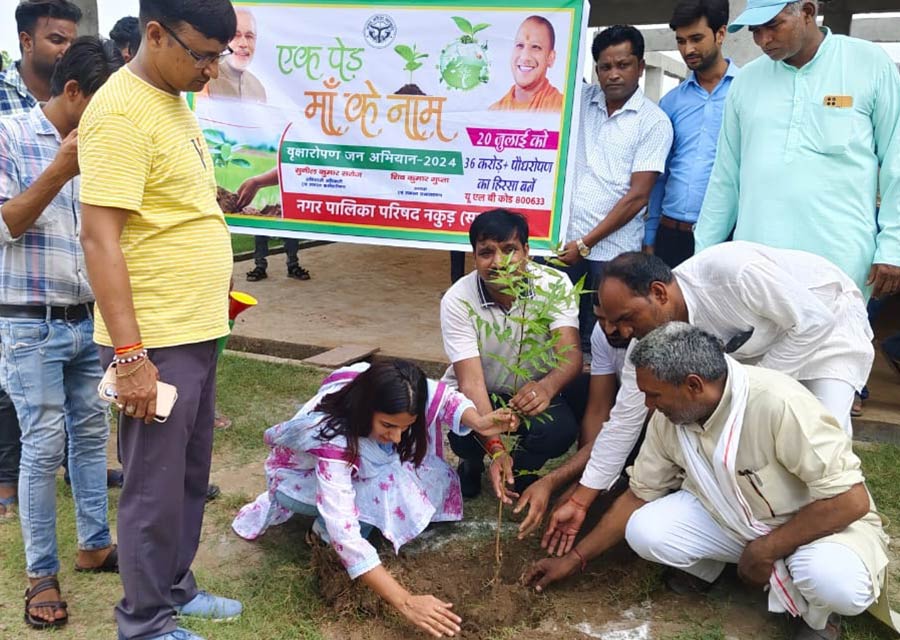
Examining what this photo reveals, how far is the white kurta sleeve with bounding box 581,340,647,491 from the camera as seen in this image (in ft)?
9.13

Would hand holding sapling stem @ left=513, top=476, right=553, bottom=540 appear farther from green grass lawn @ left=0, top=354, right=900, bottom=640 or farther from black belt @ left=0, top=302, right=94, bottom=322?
black belt @ left=0, top=302, right=94, bottom=322

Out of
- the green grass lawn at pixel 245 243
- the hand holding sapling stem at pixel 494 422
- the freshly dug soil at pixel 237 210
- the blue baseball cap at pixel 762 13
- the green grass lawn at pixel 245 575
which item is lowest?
the green grass lawn at pixel 245 243

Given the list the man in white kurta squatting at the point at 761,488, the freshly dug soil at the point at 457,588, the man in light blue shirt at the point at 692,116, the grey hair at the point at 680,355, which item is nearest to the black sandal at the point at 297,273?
the man in light blue shirt at the point at 692,116

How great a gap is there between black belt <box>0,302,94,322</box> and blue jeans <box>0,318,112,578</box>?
0.05ft

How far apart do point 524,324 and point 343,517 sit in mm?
823

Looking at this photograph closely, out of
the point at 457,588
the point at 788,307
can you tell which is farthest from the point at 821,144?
the point at 457,588

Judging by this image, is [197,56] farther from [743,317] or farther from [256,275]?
[256,275]

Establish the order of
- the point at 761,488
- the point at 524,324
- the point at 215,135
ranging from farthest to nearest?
the point at 215,135 → the point at 524,324 → the point at 761,488

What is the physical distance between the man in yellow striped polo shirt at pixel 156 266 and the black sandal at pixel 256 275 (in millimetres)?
5212

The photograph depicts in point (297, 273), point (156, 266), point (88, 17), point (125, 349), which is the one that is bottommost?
point (297, 273)

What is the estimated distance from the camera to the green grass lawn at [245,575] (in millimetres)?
2516

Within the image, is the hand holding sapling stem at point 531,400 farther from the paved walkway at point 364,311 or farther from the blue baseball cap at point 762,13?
the paved walkway at point 364,311

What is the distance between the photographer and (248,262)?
840 cm

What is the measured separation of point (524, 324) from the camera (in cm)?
259
